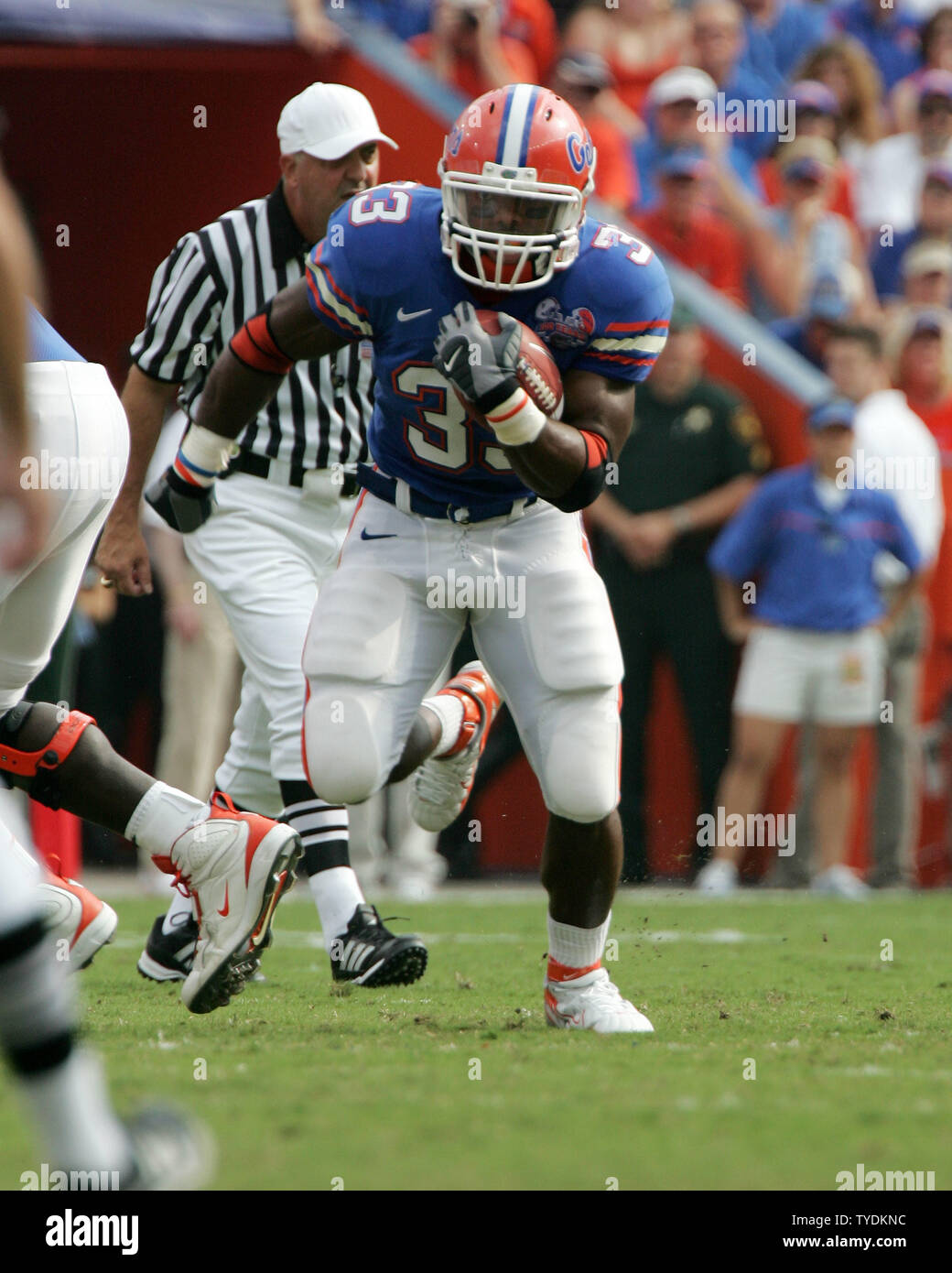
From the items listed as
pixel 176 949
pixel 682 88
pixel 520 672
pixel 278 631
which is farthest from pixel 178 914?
pixel 682 88

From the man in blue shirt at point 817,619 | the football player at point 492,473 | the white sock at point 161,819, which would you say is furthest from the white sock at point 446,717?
the man in blue shirt at point 817,619

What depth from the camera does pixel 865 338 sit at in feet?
25.9

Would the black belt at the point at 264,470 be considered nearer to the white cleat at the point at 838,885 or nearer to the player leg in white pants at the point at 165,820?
the player leg in white pants at the point at 165,820

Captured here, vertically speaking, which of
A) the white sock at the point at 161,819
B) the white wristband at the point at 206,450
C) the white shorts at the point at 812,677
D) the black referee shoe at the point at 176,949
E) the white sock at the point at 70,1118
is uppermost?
the white wristband at the point at 206,450

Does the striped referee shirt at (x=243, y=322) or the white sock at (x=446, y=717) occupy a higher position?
the striped referee shirt at (x=243, y=322)

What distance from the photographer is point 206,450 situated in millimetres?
4086

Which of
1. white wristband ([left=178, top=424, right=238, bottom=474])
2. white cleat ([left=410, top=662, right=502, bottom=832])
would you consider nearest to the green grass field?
white cleat ([left=410, top=662, right=502, bottom=832])

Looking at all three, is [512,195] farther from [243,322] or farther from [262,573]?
[262,573]

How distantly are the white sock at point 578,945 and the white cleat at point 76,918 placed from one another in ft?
3.14

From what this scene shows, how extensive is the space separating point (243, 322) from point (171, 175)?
384cm

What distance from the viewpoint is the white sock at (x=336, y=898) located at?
14.2ft

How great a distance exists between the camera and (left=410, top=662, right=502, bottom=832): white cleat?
4449 mm

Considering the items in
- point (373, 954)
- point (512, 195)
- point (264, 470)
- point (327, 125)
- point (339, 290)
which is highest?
point (327, 125)

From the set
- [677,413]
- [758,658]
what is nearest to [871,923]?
[758,658]
